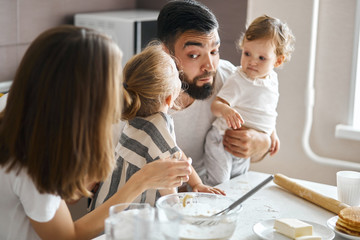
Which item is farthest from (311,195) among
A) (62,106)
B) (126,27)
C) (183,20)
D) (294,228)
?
(126,27)

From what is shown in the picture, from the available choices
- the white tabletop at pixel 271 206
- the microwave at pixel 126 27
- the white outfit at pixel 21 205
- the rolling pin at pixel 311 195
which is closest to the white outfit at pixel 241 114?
the white tabletop at pixel 271 206

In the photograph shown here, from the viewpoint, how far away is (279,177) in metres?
1.80

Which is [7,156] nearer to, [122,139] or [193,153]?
[122,139]

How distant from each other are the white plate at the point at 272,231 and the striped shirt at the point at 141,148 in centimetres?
37

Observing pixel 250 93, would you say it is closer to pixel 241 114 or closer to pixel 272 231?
pixel 241 114

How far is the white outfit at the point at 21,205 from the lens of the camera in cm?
121

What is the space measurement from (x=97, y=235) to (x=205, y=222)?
1.15 feet

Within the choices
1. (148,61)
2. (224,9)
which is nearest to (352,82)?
(224,9)

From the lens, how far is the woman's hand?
139 centimetres

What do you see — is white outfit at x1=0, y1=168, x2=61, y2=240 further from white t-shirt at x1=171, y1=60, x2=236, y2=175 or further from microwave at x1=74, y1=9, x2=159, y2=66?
microwave at x1=74, y1=9, x2=159, y2=66

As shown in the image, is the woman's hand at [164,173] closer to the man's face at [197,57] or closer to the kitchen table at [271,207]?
the kitchen table at [271,207]

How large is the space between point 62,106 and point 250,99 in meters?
1.23

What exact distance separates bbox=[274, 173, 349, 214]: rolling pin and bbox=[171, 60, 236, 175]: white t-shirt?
19.3 inches

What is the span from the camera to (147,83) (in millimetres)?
1616
